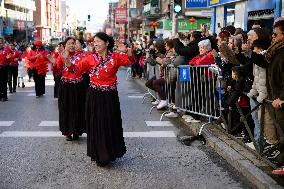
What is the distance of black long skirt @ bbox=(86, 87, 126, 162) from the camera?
6.85 metres

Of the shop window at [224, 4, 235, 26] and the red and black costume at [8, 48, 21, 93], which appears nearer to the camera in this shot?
the red and black costume at [8, 48, 21, 93]

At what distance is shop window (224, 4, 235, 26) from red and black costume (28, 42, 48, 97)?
830 centimetres

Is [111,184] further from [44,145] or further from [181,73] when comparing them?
[181,73]

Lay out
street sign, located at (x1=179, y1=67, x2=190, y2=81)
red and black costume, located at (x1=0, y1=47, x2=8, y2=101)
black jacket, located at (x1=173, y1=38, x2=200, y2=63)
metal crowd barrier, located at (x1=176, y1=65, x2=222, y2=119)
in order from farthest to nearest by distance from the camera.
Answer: red and black costume, located at (x1=0, y1=47, x2=8, y2=101)
black jacket, located at (x1=173, y1=38, x2=200, y2=63)
street sign, located at (x1=179, y1=67, x2=190, y2=81)
metal crowd barrier, located at (x1=176, y1=65, x2=222, y2=119)

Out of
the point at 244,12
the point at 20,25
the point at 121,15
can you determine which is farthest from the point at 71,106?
the point at 20,25

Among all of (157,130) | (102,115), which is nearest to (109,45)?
(102,115)

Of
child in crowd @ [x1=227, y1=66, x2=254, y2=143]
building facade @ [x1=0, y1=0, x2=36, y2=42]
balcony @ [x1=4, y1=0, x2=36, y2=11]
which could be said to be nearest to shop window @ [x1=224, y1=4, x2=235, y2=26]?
child in crowd @ [x1=227, y1=66, x2=254, y2=143]

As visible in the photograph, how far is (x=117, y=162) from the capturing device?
727 cm

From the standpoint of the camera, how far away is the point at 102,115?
684cm

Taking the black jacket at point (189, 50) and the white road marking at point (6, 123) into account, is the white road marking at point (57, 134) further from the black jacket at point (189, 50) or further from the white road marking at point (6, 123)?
the black jacket at point (189, 50)

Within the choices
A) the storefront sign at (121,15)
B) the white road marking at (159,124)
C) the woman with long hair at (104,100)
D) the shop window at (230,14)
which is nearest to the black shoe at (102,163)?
the woman with long hair at (104,100)

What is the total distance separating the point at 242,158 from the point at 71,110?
3.32 metres

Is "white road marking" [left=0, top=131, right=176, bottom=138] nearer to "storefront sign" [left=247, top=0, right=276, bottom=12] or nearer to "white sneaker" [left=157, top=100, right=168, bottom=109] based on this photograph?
"white sneaker" [left=157, top=100, right=168, bottom=109]

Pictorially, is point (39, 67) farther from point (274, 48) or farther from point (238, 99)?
point (274, 48)
